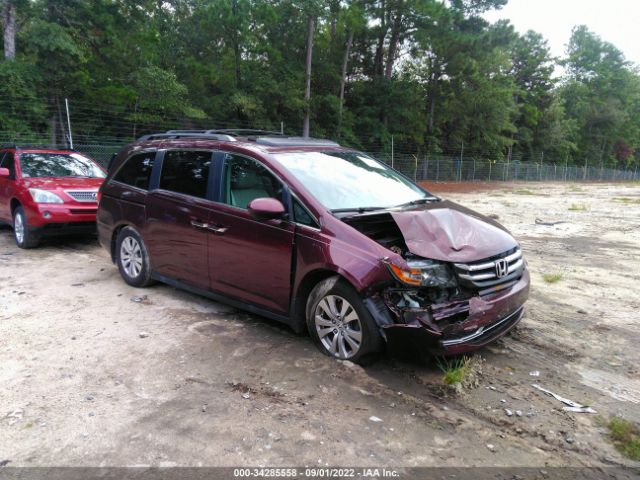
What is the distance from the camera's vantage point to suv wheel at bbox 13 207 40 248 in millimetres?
7516

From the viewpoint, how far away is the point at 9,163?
8.25 meters

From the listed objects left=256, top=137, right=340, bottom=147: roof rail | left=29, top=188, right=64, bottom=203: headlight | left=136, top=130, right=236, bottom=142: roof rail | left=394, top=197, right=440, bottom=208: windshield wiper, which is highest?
left=136, top=130, right=236, bottom=142: roof rail

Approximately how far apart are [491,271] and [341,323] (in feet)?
4.06

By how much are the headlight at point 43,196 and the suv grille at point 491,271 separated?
6610 millimetres

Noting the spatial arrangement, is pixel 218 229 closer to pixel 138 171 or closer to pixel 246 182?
pixel 246 182

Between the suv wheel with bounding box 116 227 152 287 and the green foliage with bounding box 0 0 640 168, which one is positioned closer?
the suv wheel with bounding box 116 227 152 287

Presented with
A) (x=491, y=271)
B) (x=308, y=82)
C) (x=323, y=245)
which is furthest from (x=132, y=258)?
(x=308, y=82)

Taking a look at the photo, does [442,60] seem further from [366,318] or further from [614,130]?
[614,130]

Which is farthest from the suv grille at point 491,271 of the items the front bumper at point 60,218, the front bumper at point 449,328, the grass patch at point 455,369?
the front bumper at point 60,218

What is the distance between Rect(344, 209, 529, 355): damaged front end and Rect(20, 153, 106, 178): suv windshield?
21.4ft

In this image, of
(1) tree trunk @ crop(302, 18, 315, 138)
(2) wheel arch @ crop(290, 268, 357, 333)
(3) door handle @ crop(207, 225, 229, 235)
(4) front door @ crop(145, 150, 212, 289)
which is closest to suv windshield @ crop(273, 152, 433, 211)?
(2) wheel arch @ crop(290, 268, 357, 333)

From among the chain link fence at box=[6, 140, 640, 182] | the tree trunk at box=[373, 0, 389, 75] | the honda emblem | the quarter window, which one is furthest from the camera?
the tree trunk at box=[373, 0, 389, 75]

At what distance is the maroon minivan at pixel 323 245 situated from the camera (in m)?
3.44

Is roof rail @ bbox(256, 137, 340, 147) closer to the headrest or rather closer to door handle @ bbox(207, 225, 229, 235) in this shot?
the headrest
